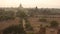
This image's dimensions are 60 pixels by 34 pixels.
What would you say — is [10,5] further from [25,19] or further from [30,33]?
[30,33]

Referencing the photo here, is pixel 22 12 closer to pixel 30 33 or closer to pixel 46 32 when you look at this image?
pixel 30 33

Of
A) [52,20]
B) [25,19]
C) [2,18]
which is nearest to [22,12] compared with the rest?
[25,19]

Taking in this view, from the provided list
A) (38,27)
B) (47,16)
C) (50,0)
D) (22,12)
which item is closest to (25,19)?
(22,12)

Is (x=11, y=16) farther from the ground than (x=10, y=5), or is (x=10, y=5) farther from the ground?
(x=10, y=5)

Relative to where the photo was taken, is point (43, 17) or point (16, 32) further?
point (43, 17)

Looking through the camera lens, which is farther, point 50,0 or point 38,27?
point 50,0

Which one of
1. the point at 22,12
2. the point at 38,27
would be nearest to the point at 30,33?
the point at 38,27

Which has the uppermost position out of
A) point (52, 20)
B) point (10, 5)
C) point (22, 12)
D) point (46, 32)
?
point (10, 5)

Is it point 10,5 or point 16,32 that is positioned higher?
point 10,5
